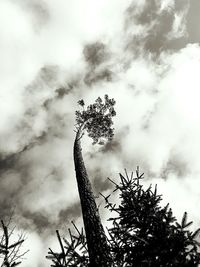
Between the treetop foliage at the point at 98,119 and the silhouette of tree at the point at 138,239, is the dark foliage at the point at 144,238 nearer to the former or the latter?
the silhouette of tree at the point at 138,239

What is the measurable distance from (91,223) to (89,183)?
189 cm

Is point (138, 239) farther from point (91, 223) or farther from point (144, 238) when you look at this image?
point (91, 223)

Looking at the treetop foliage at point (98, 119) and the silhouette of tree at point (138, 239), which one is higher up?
the treetop foliage at point (98, 119)

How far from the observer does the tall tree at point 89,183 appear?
7093mm

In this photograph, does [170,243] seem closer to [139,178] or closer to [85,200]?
[139,178]

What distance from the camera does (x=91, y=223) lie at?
8.12 metres

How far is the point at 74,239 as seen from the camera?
5684 millimetres

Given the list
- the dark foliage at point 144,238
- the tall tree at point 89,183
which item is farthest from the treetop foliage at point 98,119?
the dark foliage at point 144,238

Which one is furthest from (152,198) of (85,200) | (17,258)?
(85,200)

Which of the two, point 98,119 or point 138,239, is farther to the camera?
point 98,119

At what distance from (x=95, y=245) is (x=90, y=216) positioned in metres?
1.10

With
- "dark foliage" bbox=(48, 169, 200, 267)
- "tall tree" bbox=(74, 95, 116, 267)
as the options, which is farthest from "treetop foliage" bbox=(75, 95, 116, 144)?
"dark foliage" bbox=(48, 169, 200, 267)

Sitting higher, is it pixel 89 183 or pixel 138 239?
pixel 89 183

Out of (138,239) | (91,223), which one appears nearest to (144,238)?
Answer: (138,239)
